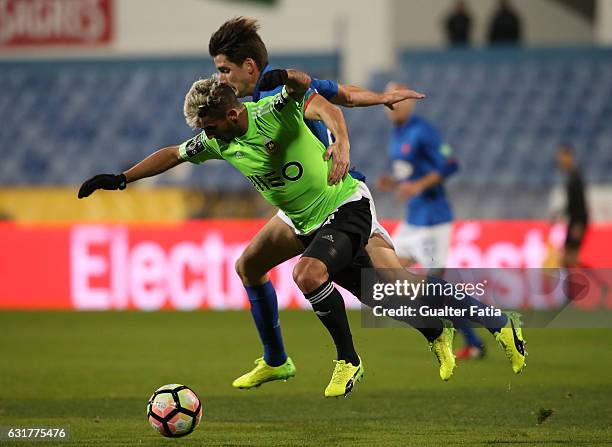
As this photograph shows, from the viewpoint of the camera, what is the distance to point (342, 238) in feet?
21.9

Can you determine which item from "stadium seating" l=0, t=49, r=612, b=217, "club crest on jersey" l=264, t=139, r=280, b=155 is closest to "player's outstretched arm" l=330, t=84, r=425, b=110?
"club crest on jersey" l=264, t=139, r=280, b=155

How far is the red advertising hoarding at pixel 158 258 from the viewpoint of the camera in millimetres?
15086

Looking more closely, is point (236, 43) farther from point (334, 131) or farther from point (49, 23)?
point (49, 23)

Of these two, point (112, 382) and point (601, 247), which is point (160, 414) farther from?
point (601, 247)

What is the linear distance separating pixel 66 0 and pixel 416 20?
23.2 ft

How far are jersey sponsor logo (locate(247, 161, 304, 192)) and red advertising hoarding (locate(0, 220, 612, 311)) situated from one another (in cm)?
827

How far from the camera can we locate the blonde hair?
6.38m

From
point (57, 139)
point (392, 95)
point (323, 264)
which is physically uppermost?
point (392, 95)

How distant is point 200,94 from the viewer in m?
6.39

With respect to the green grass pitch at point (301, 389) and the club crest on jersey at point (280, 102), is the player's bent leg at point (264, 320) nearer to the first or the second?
the green grass pitch at point (301, 389)

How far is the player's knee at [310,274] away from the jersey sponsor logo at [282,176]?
1.62 feet

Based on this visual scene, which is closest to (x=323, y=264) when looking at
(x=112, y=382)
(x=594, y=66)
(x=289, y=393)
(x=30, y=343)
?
(x=289, y=393)

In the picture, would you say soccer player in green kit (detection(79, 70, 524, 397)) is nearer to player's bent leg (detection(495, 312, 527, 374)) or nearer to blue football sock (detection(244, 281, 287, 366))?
player's bent leg (detection(495, 312, 527, 374))

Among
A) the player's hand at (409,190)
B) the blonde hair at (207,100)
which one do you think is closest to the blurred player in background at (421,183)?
the player's hand at (409,190)
